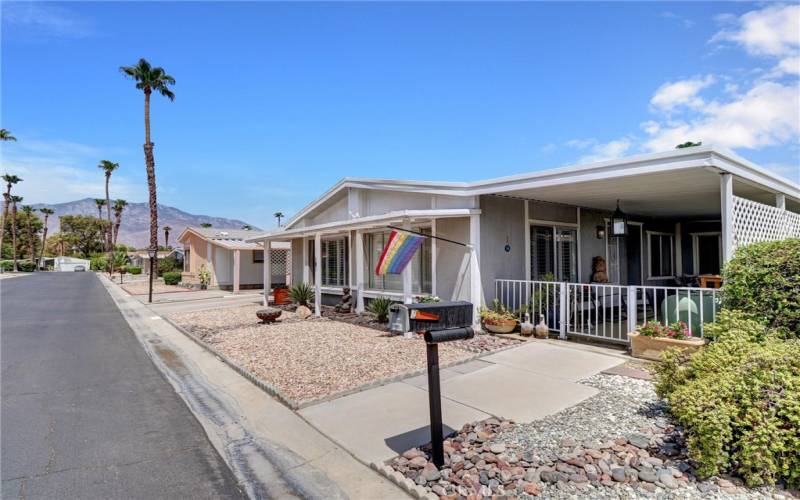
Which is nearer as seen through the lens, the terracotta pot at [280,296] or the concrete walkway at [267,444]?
the concrete walkway at [267,444]

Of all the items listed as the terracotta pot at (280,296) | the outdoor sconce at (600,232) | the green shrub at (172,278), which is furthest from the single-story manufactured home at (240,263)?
the outdoor sconce at (600,232)

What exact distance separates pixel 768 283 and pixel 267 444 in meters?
5.99

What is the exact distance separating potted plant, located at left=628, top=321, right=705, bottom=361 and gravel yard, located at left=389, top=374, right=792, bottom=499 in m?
1.88

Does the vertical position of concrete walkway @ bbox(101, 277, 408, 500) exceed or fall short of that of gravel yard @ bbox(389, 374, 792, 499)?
it falls short

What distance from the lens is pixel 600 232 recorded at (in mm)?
11656

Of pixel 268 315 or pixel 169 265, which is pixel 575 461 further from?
pixel 169 265

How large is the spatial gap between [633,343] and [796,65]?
274 inches

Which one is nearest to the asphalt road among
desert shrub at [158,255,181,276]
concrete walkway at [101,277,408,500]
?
concrete walkway at [101,277,408,500]

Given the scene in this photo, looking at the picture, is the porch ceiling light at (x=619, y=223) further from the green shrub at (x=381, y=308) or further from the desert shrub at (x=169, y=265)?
the desert shrub at (x=169, y=265)

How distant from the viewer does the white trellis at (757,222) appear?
609 centimetres

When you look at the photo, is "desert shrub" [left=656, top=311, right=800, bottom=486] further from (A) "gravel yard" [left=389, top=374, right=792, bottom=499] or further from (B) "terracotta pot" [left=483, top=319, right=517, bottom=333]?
(B) "terracotta pot" [left=483, top=319, right=517, bottom=333]

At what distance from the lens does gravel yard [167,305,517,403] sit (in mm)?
5875

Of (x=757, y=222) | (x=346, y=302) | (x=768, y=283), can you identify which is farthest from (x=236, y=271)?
(x=768, y=283)

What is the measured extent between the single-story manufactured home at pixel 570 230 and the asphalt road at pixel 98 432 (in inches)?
206
